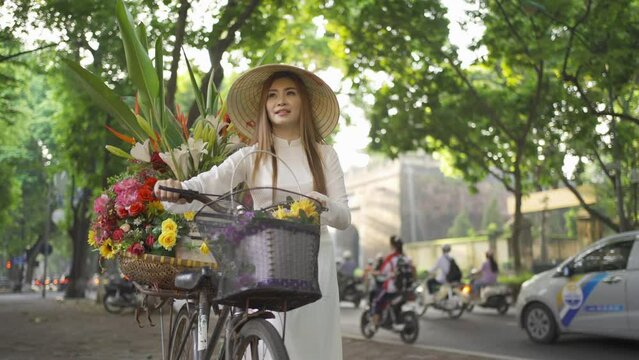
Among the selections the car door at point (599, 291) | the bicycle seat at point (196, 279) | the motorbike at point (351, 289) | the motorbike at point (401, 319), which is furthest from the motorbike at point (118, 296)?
the bicycle seat at point (196, 279)

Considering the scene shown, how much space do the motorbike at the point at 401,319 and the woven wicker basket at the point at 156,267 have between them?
7452 mm

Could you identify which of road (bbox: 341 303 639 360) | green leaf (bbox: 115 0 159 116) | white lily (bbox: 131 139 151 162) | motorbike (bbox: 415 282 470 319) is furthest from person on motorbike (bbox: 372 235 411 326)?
green leaf (bbox: 115 0 159 116)

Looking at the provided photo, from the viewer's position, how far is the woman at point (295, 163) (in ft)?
9.31

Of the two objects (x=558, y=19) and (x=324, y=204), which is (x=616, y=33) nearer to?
(x=558, y=19)

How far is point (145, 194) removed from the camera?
312cm

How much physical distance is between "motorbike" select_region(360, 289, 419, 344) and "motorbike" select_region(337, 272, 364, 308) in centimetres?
900

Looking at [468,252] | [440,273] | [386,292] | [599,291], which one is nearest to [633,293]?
[599,291]

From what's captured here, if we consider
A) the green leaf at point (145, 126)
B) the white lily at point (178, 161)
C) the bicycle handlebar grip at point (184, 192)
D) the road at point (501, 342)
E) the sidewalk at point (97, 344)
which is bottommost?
the road at point (501, 342)

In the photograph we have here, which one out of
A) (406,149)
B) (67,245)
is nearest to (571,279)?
(406,149)

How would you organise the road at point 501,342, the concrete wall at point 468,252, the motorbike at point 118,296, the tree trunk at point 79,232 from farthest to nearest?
the concrete wall at point 468,252
the tree trunk at point 79,232
the motorbike at point 118,296
the road at point 501,342

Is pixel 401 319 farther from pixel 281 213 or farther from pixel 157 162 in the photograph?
pixel 281 213

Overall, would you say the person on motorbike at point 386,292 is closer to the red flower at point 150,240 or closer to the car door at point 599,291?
the car door at point 599,291

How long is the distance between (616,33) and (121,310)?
1304cm

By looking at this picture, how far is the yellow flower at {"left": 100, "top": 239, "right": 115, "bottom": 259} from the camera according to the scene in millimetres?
3164
